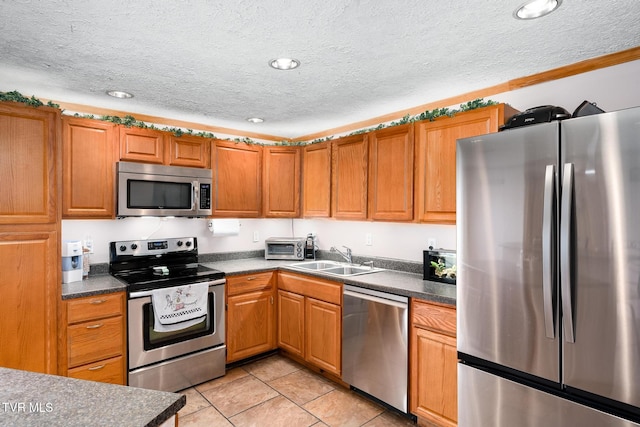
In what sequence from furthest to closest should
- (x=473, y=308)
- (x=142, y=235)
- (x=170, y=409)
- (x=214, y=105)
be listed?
(x=142, y=235)
(x=214, y=105)
(x=473, y=308)
(x=170, y=409)

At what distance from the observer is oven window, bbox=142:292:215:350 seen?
2.78m

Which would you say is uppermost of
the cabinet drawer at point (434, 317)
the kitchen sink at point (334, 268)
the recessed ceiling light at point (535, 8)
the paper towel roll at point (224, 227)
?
the recessed ceiling light at point (535, 8)

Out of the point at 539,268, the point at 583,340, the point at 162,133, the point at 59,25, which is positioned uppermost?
the point at 59,25

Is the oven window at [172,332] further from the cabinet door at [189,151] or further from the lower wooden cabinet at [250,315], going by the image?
the cabinet door at [189,151]

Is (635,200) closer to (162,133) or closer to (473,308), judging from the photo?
(473,308)

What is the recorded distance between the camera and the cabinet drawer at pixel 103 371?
251cm

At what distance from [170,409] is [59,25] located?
1.87 metres

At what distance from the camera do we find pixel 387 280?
9.23 ft

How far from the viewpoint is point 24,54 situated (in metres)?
2.07

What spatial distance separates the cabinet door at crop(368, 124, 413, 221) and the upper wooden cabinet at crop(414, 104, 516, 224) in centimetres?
8

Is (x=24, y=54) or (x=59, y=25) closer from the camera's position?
(x=59, y=25)

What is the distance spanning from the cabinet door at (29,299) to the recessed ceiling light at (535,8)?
2978 mm

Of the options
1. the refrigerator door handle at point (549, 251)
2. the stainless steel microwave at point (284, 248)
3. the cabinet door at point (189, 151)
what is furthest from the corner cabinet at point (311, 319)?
the refrigerator door handle at point (549, 251)

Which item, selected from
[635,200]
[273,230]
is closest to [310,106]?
[273,230]
